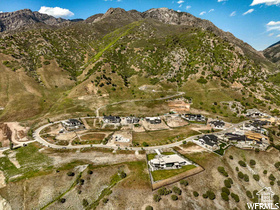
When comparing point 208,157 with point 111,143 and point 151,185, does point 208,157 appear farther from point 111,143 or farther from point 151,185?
point 111,143

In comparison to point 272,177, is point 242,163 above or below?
above

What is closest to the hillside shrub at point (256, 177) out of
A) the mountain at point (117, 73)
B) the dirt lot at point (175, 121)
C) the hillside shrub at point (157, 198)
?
the hillside shrub at point (157, 198)

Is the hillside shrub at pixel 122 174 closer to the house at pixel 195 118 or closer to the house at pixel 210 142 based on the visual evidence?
the house at pixel 210 142

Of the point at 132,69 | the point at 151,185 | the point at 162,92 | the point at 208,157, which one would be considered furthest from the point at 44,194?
the point at 132,69

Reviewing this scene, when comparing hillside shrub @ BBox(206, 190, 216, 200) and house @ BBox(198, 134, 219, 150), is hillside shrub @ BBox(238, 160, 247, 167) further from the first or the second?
hillside shrub @ BBox(206, 190, 216, 200)

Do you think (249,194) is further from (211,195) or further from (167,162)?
(167,162)

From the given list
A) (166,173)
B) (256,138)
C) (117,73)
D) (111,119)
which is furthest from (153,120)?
(117,73)
